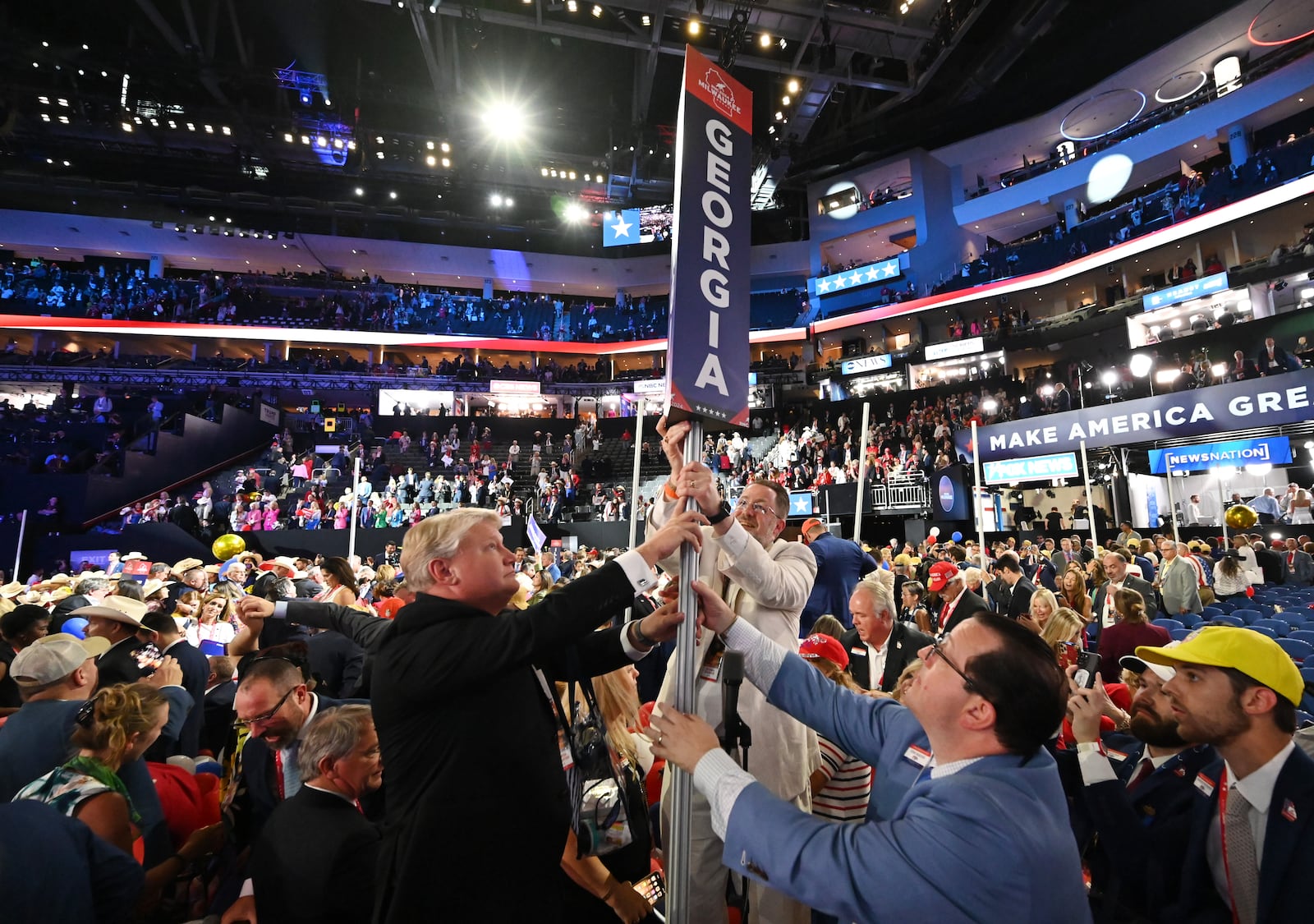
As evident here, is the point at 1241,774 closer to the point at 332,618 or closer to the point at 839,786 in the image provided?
the point at 839,786

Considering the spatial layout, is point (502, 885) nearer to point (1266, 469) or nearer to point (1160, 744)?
point (1160, 744)

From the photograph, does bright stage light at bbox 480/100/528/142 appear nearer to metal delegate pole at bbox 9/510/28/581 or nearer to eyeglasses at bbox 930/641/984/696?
metal delegate pole at bbox 9/510/28/581

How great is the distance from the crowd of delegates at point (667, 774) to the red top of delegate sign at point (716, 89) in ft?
3.45

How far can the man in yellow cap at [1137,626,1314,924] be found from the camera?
1.70 metres

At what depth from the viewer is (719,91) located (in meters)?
2.03

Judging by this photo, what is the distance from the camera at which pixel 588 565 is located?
9.66 metres

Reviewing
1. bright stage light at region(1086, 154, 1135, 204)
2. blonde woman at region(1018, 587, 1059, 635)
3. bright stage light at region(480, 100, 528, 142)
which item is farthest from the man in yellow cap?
bright stage light at region(1086, 154, 1135, 204)

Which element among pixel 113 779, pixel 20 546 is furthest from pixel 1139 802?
pixel 20 546

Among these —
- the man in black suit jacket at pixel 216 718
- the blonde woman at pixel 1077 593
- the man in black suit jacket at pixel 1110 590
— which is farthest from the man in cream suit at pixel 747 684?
the blonde woman at pixel 1077 593

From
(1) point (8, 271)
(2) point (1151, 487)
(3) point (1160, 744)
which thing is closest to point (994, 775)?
(3) point (1160, 744)

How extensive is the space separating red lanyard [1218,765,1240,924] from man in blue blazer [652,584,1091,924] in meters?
0.98

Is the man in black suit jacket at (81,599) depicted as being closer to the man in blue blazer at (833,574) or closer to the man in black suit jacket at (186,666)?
the man in black suit jacket at (186,666)

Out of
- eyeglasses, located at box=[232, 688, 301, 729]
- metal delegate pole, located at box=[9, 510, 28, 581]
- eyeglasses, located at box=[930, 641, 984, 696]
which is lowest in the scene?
metal delegate pole, located at box=[9, 510, 28, 581]

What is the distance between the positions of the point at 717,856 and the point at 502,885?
1023 millimetres
